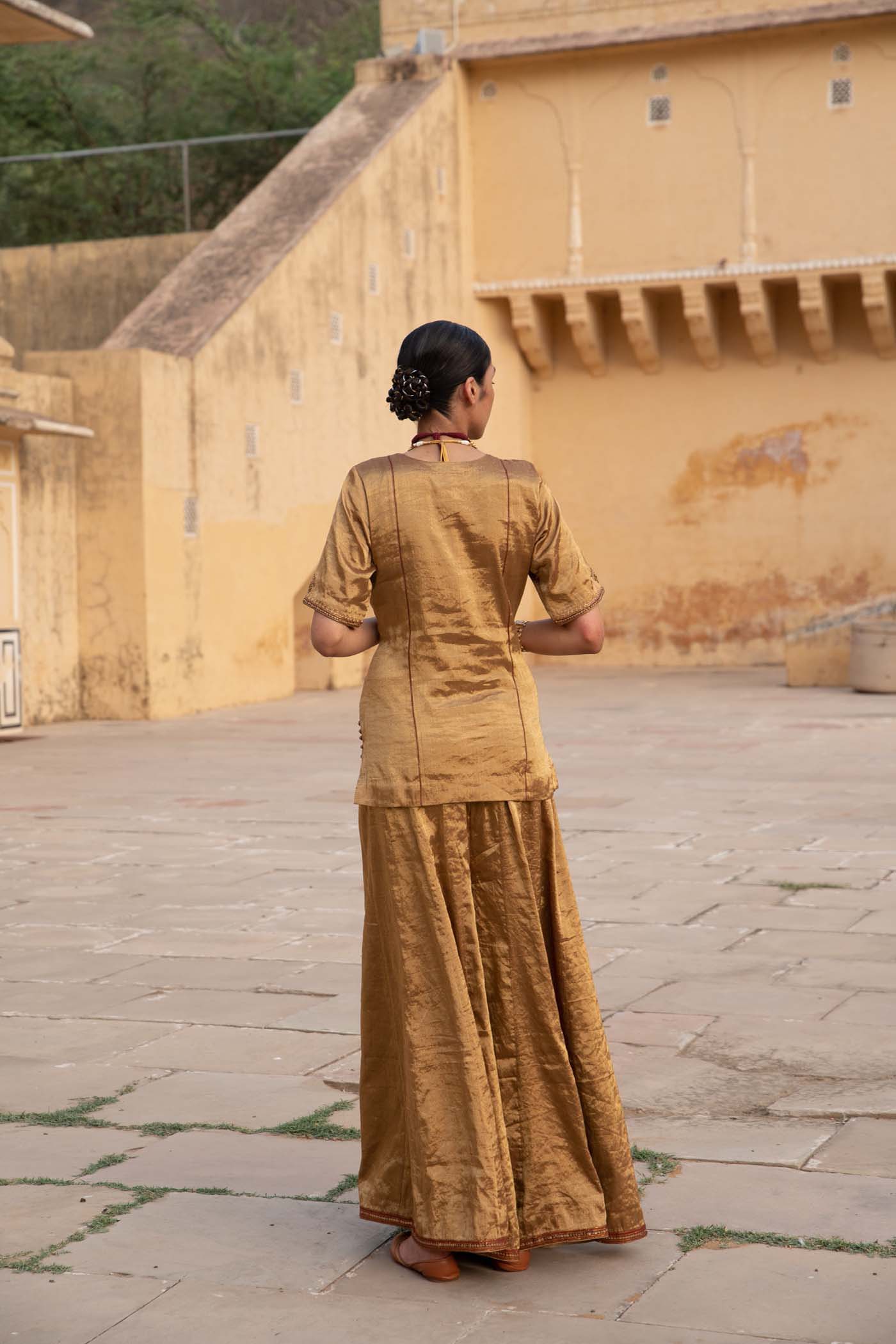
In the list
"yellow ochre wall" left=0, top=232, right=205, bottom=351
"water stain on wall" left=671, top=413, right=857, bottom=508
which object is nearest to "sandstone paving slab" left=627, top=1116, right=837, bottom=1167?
"water stain on wall" left=671, top=413, right=857, bottom=508

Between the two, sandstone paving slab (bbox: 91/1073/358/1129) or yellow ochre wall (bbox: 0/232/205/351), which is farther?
yellow ochre wall (bbox: 0/232/205/351)

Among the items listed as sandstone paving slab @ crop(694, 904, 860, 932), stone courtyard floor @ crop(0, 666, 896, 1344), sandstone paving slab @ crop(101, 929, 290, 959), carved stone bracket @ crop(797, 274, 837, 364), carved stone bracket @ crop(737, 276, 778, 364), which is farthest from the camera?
carved stone bracket @ crop(737, 276, 778, 364)

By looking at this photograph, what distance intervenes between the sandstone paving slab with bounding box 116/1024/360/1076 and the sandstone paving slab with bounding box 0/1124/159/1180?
554 millimetres

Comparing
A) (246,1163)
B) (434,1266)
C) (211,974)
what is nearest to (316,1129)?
(246,1163)

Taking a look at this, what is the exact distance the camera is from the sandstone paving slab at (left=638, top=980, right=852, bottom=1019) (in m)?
5.24

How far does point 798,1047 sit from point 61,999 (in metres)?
2.19

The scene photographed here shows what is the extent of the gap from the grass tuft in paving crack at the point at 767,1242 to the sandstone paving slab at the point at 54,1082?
1658mm

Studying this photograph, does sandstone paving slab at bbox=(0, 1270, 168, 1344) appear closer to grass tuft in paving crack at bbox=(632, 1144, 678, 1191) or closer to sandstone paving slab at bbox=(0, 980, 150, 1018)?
grass tuft in paving crack at bbox=(632, 1144, 678, 1191)

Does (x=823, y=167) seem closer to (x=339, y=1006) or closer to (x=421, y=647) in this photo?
(x=339, y=1006)

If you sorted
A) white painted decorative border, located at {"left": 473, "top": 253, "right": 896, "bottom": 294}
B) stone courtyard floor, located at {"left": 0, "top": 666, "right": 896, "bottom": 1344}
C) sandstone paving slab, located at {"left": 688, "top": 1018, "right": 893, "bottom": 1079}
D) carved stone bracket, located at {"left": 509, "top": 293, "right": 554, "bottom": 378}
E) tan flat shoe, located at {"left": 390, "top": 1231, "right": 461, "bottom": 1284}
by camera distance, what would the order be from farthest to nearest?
carved stone bracket, located at {"left": 509, "top": 293, "right": 554, "bottom": 378} → white painted decorative border, located at {"left": 473, "top": 253, "right": 896, "bottom": 294} → sandstone paving slab, located at {"left": 688, "top": 1018, "right": 893, "bottom": 1079} → tan flat shoe, located at {"left": 390, "top": 1231, "right": 461, "bottom": 1284} → stone courtyard floor, located at {"left": 0, "top": 666, "right": 896, "bottom": 1344}

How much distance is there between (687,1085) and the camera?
4492 mm

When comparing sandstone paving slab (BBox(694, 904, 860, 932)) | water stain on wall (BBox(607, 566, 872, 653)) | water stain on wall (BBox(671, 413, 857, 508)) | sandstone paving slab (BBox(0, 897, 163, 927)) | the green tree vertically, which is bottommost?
sandstone paving slab (BBox(694, 904, 860, 932))

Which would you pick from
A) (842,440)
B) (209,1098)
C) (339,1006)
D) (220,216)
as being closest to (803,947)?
(339,1006)

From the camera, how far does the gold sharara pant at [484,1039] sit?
3.29m
